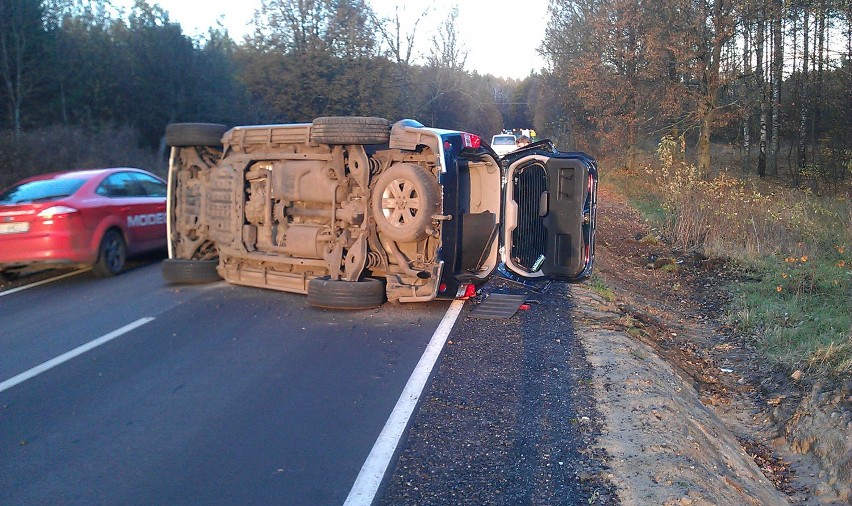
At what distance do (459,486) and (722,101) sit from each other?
26.8m

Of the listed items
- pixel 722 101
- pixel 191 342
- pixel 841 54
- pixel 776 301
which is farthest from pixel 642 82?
pixel 191 342

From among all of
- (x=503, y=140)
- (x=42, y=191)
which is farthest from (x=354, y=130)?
(x=503, y=140)

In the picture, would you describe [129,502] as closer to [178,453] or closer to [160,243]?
[178,453]

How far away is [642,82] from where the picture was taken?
29828 millimetres

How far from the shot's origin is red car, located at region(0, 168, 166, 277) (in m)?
10.6

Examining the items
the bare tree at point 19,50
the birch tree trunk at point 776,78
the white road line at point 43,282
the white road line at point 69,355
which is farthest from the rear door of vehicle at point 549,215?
the bare tree at point 19,50

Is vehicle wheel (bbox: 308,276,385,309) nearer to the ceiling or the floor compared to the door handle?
nearer to the floor

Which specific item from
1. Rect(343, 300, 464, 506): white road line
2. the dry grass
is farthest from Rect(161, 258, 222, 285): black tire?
the dry grass

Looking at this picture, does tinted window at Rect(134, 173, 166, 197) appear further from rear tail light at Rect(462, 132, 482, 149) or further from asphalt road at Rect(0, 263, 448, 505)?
rear tail light at Rect(462, 132, 482, 149)

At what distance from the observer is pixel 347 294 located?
890 cm

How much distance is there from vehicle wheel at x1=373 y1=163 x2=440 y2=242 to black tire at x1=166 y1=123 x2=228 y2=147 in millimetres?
2921

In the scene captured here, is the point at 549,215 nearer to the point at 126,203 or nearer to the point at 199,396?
the point at 199,396

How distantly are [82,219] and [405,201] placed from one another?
5274 mm

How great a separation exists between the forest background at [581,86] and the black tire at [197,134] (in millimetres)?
9708
